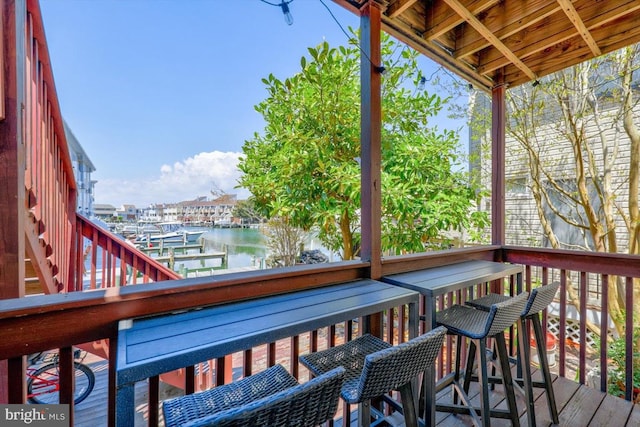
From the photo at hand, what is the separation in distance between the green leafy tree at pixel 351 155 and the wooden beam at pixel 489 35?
1849 mm

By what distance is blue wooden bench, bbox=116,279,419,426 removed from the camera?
34.7 inches

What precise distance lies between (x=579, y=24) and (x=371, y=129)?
1.76 m

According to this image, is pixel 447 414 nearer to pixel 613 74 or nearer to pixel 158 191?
pixel 158 191

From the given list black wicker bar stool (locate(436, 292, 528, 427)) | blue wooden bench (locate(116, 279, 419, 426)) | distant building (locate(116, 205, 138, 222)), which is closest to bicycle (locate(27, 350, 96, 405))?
distant building (locate(116, 205, 138, 222))

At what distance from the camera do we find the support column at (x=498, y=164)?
2955 mm

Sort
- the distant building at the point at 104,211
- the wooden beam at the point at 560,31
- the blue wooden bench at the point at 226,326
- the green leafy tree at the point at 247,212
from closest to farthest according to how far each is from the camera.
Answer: the blue wooden bench at the point at 226,326, the wooden beam at the point at 560,31, the distant building at the point at 104,211, the green leafy tree at the point at 247,212

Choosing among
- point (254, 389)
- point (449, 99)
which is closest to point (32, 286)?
point (254, 389)

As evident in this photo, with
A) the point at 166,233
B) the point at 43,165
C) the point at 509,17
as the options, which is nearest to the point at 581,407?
the point at 509,17

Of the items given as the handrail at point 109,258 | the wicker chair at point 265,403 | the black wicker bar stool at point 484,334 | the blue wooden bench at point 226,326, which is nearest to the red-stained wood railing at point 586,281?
the black wicker bar stool at point 484,334

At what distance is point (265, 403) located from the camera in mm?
701

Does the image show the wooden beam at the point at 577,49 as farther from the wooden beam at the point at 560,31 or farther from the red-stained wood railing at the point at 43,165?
the red-stained wood railing at the point at 43,165

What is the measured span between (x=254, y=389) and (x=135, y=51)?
14.3ft

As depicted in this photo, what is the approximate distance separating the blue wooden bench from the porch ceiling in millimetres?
1793

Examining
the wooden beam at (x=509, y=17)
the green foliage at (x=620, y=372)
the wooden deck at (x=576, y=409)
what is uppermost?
the wooden beam at (x=509, y=17)
